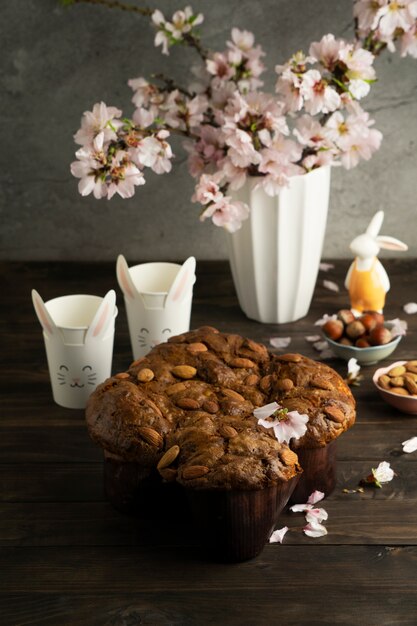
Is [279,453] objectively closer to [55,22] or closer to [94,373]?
[94,373]

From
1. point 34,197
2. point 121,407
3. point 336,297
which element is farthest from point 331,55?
point 34,197

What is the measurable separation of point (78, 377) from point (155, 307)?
0.22m

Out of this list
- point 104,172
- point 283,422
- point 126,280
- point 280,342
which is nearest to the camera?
point 283,422

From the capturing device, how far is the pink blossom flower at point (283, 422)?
1346 mm

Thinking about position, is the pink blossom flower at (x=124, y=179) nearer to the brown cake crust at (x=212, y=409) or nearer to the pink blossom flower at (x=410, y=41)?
the brown cake crust at (x=212, y=409)

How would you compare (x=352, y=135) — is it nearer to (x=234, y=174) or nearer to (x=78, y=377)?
(x=234, y=174)

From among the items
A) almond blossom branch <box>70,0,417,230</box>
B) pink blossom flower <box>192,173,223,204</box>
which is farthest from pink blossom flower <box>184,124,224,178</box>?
pink blossom flower <box>192,173,223,204</box>

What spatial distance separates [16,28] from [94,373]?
1063 mm

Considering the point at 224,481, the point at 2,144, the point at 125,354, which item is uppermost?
the point at 2,144

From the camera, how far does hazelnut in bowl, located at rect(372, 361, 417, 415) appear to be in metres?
1.72

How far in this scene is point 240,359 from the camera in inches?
62.7

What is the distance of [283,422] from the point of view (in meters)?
1.36

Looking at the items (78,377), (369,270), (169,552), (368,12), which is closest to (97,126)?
(78,377)

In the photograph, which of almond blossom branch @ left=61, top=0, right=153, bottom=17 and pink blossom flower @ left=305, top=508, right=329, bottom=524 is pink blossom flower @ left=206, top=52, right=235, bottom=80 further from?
pink blossom flower @ left=305, top=508, right=329, bottom=524
